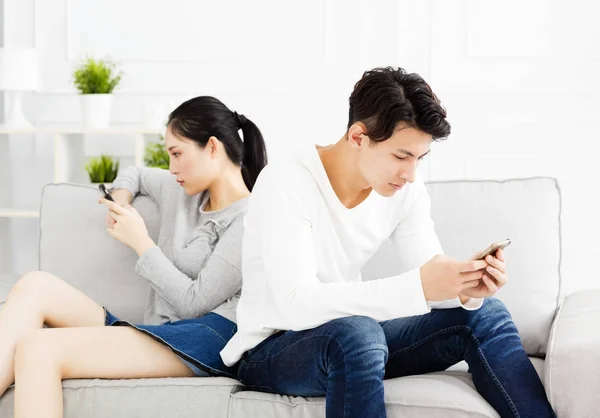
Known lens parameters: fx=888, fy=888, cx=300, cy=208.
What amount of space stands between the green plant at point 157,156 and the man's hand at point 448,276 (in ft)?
6.61

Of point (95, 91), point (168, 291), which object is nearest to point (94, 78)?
point (95, 91)

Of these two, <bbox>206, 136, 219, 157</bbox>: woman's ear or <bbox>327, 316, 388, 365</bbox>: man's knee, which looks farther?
<bbox>206, 136, 219, 157</bbox>: woman's ear

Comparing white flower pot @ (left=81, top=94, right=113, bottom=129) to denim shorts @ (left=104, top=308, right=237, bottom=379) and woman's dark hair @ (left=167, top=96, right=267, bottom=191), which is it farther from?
denim shorts @ (left=104, top=308, right=237, bottom=379)

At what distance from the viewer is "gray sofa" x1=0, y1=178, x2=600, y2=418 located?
183 centimetres

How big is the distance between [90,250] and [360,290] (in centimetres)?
95

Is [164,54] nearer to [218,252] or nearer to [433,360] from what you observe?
[218,252]

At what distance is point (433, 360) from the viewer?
1.97 metres

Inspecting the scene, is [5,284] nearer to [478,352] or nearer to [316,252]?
[316,252]

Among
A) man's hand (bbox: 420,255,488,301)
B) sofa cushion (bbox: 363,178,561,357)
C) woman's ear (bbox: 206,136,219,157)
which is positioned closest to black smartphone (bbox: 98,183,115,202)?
woman's ear (bbox: 206,136,219,157)

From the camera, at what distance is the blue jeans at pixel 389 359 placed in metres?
1.72

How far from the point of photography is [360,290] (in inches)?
70.0

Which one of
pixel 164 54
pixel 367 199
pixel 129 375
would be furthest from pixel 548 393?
pixel 164 54

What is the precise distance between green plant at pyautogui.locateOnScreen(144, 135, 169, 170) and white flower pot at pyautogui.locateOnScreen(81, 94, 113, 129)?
0.70 ft

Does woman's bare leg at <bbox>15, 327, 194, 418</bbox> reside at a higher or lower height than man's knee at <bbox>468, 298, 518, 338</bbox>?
lower
